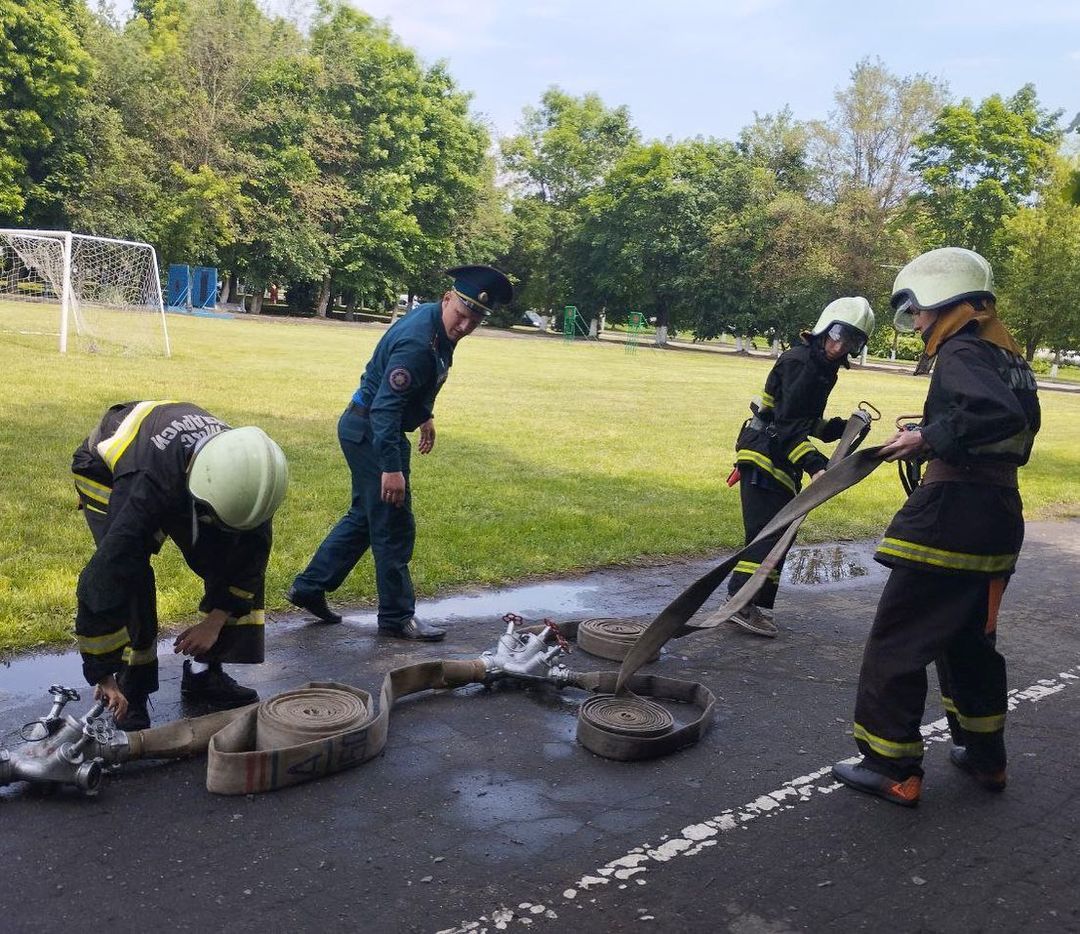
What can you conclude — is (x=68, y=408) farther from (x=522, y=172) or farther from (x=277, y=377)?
(x=522, y=172)

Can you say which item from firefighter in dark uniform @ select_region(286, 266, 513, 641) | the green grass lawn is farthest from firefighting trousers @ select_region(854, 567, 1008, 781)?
the green grass lawn

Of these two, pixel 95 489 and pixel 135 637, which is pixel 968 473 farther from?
pixel 95 489

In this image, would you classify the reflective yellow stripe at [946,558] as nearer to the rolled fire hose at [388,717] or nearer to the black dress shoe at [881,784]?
the rolled fire hose at [388,717]

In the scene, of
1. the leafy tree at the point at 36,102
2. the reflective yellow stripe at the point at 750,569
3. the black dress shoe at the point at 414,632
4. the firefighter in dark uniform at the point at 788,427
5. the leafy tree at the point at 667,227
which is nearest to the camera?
the black dress shoe at the point at 414,632

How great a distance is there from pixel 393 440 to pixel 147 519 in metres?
1.96

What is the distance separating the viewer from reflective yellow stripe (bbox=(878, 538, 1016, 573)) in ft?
13.4

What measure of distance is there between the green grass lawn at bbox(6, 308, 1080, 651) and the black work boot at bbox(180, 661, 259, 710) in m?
1.20

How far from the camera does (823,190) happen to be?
Answer: 179 feet

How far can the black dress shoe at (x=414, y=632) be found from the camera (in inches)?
238

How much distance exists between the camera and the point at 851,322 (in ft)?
20.3

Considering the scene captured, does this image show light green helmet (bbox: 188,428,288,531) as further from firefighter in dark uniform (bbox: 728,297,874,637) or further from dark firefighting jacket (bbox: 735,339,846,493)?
dark firefighting jacket (bbox: 735,339,846,493)

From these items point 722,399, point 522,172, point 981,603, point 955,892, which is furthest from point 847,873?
point 522,172

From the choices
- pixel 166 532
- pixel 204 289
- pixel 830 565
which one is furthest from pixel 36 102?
pixel 166 532

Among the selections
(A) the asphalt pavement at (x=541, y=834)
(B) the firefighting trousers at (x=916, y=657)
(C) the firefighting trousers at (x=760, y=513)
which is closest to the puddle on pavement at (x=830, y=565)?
(C) the firefighting trousers at (x=760, y=513)
